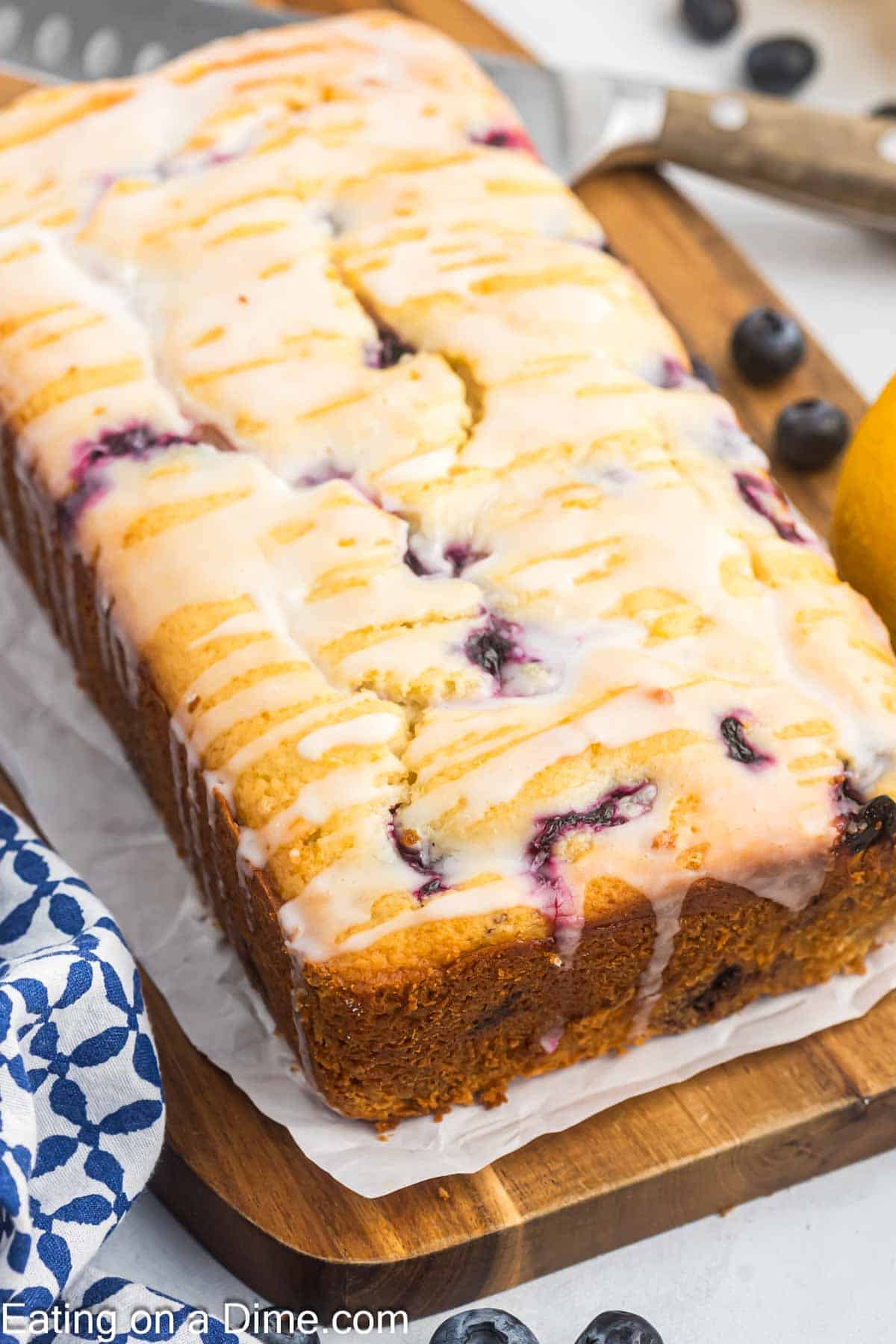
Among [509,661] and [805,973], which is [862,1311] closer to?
[805,973]

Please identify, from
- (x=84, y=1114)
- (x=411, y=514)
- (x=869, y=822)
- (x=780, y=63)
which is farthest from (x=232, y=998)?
(x=780, y=63)

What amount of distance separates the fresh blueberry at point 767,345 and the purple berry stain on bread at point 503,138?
0.48 metres

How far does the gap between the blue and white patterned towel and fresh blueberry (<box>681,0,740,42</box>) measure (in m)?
2.61

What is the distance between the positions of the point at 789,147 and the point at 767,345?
1.49 ft

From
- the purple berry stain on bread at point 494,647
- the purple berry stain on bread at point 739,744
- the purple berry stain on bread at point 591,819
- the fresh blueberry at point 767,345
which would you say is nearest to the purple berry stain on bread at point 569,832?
the purple berry stain on bread at point 591,819

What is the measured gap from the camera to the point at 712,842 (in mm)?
1870

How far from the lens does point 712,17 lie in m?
3.70

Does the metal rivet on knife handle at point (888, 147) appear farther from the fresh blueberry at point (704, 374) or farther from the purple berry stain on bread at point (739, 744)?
the purple berry stain on bread at point (739, 744)

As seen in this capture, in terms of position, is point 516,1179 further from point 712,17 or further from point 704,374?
point 712,17

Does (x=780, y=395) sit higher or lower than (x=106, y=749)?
higher

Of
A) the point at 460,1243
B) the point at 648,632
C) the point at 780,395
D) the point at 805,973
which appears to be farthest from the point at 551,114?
the point at 460,1243

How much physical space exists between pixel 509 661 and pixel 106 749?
2.37 feet

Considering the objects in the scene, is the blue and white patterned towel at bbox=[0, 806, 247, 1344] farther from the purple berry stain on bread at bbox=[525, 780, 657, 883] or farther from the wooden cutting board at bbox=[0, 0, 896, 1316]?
the purple berry stain on bread at bbox=[525, 780, 657, 883]

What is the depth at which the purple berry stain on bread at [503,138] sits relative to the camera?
2.61m
